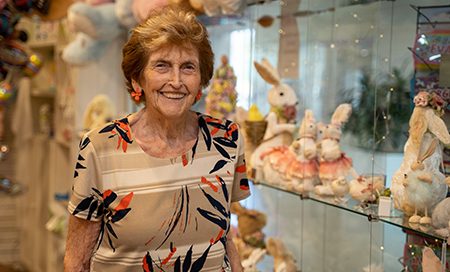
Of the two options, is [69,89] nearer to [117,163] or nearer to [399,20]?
[117,163]

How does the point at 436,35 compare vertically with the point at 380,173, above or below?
above

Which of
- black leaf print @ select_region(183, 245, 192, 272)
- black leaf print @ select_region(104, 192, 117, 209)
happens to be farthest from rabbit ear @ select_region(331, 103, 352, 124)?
black leaf print @ select_region(104, 192, 117, 209)

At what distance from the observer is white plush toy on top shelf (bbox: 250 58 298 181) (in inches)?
68.9

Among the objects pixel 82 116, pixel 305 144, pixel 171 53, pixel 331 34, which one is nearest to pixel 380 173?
pixel 305 144

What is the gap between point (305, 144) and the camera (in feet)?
5.26

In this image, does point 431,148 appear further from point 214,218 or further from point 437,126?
point 214,218

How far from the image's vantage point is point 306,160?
1.60 meters

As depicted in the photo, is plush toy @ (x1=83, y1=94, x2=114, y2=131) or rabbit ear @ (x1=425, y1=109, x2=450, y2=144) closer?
rabbit ear @ (x1=425, y1=109, x2=450, y2=144)

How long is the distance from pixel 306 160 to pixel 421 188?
50 cm

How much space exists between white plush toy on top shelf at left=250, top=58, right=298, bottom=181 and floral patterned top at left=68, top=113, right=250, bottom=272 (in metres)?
0.68

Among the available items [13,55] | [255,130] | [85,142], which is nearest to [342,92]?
[255,130]

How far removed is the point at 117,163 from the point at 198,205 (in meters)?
0.23

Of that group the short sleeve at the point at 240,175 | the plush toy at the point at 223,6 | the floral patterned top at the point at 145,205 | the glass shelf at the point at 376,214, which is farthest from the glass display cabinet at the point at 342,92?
the floral patterned top at the point at 145,205

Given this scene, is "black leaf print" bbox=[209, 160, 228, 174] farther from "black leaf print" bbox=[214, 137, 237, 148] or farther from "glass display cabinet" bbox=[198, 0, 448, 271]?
"glass display cabinet" bbox=[198, 0, 448, 271]
